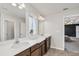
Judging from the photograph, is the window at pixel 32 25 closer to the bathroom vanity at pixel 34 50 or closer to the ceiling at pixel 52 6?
the ceiling at pixel 52 6

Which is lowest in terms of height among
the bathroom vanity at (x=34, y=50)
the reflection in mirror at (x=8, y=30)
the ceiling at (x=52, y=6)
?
the bathroom vanity at (x=34, y=50)

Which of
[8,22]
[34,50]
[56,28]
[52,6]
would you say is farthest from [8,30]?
[56,28]

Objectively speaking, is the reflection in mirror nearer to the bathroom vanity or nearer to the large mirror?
the large mirror

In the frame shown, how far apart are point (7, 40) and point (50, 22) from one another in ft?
9.68

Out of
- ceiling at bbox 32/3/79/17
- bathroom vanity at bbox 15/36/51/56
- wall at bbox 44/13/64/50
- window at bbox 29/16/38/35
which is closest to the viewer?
bathroom vanity at bbox 15/36/51/56

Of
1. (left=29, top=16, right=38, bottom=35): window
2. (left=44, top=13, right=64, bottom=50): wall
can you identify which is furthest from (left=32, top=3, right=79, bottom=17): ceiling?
(left=29, top=16, right=38, bottom=35): window

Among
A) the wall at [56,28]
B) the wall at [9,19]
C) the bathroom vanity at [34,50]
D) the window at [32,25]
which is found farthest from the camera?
the wall at [56,28]

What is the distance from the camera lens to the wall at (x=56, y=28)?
477cm

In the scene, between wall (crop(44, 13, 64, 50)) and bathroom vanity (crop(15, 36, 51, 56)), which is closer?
bathroom vanity (crop(15, 36, 51, 56))

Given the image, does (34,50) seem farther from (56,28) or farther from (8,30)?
(56,28)

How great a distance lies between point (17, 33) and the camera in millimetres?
2520

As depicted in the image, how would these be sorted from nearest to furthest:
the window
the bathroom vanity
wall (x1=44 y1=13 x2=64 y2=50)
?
the bathroom vanity, the window, wall (x1=44 y1=13 x2=64 y2=50)

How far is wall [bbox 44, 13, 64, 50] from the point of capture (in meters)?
4.77

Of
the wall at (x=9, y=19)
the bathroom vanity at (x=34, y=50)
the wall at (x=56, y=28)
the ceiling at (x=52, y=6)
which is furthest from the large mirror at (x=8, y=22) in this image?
the wall at (x=56, y=28)
